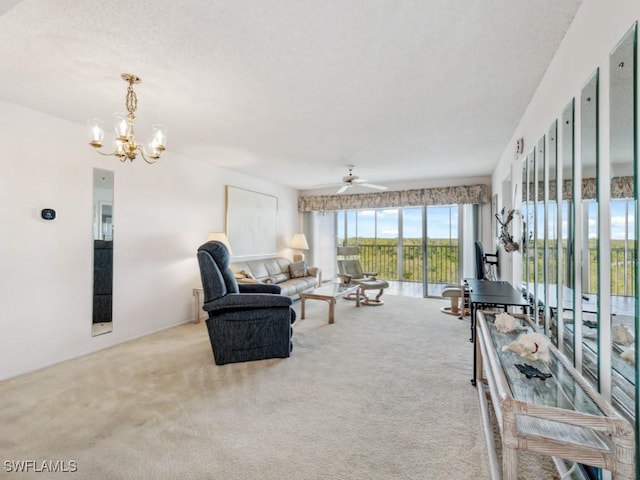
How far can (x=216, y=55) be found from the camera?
2.01 meters

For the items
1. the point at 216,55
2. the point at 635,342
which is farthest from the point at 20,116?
the point at 635,342

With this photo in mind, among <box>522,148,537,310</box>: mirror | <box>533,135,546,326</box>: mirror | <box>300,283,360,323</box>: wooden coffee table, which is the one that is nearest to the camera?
<box>533,135,546,326</box>: mirror

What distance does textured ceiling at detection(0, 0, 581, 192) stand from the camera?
163cm

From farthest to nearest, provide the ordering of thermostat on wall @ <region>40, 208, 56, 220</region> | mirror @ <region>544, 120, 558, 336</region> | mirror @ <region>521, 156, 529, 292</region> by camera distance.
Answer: thermostat on wall @ <region>40, 208, 56, 220</region>
mirror @ <region>521, 156, 529, 292</region>
mirror @ <region>544, 120, 558, 336</region>

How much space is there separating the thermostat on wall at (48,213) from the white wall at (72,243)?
0.15 feet

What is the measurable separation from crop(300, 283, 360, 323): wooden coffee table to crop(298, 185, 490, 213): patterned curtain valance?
7.23ft

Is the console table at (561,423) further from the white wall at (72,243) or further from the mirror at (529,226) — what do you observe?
the white wall at (72,243)

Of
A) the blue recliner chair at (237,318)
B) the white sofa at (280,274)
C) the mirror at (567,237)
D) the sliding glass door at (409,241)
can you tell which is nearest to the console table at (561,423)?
the mirror at (567,237)

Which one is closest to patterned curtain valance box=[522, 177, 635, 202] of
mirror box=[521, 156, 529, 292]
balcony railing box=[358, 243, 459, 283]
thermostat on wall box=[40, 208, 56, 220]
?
mirror box=[521, 156, 529, 292]

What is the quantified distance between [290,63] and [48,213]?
273 centimetres

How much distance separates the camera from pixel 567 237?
165 cm

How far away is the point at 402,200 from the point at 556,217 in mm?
4657

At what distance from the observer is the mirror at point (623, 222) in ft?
3.55

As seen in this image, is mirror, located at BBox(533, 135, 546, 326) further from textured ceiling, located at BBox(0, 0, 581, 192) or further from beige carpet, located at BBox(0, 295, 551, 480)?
beige carpet, located at BBox(0, 295, 551, 480)
